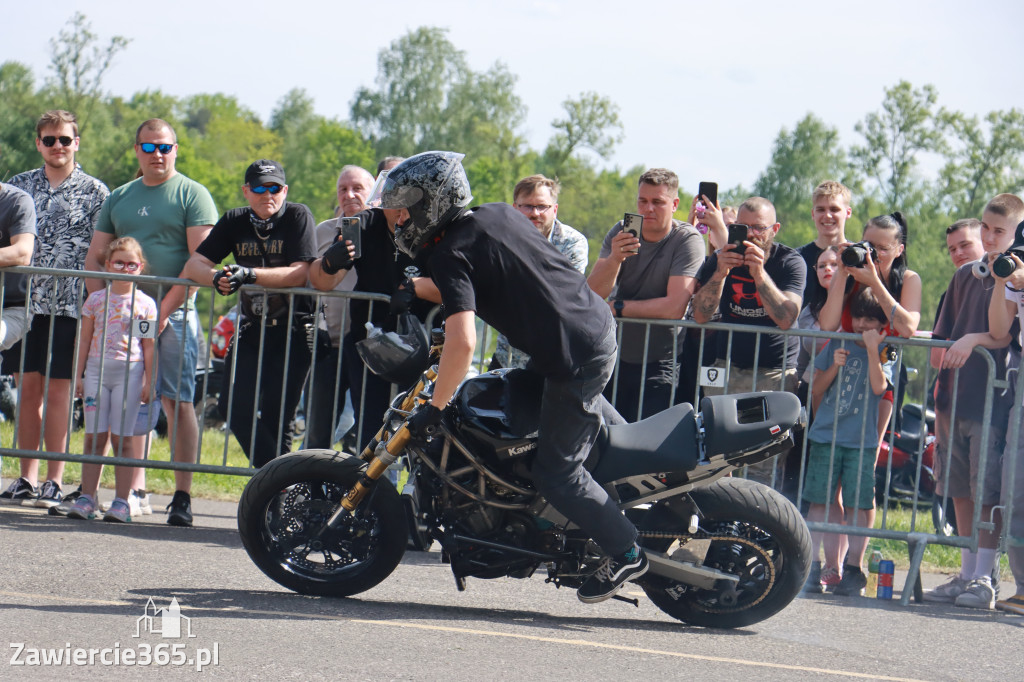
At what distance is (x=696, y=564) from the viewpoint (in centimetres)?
543

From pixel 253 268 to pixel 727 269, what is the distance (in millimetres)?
2839

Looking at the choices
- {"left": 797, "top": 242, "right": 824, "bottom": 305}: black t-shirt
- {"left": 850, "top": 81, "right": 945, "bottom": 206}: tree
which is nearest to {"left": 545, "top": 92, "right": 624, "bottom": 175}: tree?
{"left": 850, "top": 81, "right": 945, "bottom": 206}: tree

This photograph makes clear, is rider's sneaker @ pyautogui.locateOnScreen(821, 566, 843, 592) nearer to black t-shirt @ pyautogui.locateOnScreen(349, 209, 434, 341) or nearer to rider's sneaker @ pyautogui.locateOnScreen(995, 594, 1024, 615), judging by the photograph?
rider's sneaker @ pyautogui.locateOnScreen(995, 594, 1024, 615)

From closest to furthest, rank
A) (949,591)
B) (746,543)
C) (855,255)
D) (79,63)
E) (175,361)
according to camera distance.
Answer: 1. (746,543)
2. (855,255)
3. (949,591)
4. (175,361)
5. (79,63)

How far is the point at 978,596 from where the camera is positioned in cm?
685

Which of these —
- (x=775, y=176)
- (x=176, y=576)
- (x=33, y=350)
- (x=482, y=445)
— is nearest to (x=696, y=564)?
(x=482, y=445)

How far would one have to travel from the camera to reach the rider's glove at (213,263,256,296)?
7066 mm

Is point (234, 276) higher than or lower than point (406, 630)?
higher

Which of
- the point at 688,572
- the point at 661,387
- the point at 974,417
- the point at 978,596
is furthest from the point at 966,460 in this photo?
the point at 688,572

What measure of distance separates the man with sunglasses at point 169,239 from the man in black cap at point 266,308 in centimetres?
24

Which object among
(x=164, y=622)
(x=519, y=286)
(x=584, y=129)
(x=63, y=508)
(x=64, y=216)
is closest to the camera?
(x=164, y=622)

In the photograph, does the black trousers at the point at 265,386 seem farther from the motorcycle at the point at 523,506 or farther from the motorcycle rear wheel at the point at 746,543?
the motorcycle rear wheel at the point at 746,543

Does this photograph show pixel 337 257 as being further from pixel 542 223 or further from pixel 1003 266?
pixel 1003 266

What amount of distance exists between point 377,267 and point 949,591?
3.86m
